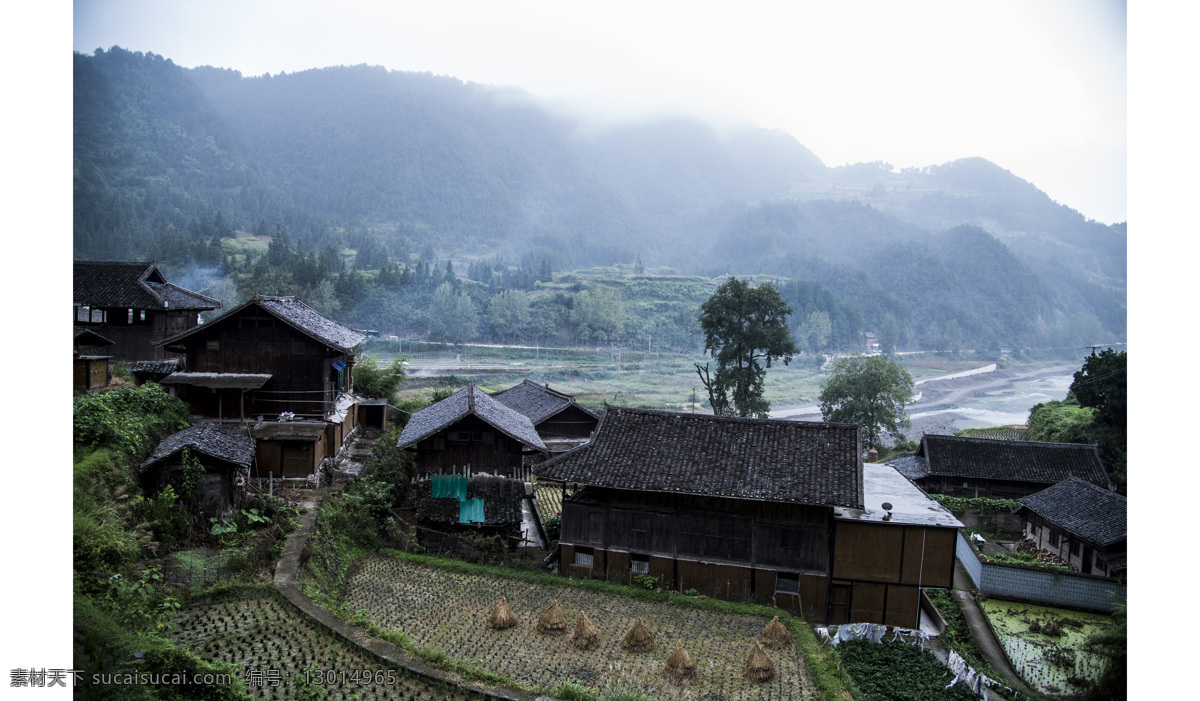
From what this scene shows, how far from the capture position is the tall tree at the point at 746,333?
3553cm

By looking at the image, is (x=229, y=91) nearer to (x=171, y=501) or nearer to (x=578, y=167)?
(x=578, y=167)

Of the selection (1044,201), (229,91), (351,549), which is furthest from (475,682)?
(229,91)

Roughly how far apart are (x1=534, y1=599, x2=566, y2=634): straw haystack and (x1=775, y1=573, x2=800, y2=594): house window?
502 centimetres

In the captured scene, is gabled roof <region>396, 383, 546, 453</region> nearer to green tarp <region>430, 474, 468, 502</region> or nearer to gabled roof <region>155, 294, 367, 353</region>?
green tarp <region>430, 474, 468, 502</region>

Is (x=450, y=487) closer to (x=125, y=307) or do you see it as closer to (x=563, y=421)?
(x=563, y=421)

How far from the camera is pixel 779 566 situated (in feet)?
47.5

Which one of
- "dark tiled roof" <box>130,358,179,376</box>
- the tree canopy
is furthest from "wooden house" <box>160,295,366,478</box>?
the tree canopy

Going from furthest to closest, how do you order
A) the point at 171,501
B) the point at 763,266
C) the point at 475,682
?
the point at 763,266
the point at 171,501
the point at 475,682

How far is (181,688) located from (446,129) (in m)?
194

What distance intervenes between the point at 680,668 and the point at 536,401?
1883 cm

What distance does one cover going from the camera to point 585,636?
11.3 meters

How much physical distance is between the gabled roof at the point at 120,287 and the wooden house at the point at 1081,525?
27.9m

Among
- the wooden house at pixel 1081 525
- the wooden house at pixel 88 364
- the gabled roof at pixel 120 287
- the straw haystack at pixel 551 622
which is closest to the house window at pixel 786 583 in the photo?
the straw haystack at pixel 551 622

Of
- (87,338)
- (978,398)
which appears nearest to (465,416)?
(87,338)
